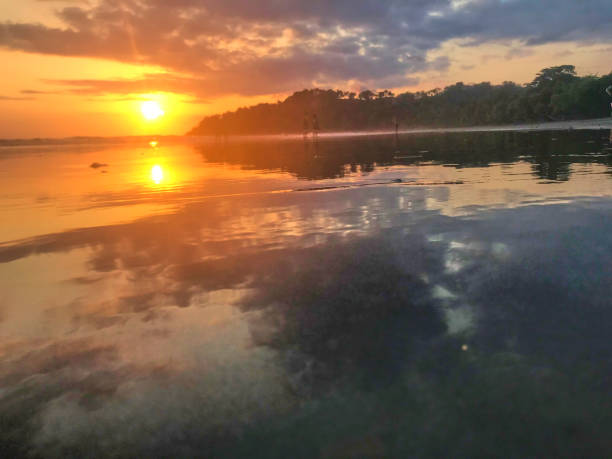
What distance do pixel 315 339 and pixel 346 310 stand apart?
3.20 feet

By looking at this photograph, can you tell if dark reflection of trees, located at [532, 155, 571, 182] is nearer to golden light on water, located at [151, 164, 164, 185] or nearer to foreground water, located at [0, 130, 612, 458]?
foreground water, located at [0, 130, 612, 458]

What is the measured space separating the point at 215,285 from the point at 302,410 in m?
3.84

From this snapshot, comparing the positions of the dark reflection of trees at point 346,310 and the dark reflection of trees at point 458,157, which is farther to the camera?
the dark reflection of trees at point 458,157

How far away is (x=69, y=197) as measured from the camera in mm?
19672

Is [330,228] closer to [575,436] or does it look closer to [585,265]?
[585,265]

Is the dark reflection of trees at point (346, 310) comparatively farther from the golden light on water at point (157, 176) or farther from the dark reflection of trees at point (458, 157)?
the golden light on water at point (157, 176)

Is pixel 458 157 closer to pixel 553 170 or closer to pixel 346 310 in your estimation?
pixel 553 170

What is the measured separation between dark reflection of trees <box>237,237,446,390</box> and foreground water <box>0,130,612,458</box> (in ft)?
0.11

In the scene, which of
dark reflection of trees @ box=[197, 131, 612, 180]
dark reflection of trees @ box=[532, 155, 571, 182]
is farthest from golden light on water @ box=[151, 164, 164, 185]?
dark reflection of trees @ box=[532, 155, 571, 182]

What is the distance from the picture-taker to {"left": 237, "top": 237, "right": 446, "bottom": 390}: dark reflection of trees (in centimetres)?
490

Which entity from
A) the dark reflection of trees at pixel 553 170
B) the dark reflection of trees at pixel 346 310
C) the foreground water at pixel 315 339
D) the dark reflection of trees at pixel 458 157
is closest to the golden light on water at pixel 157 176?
the dark reflection of trees at pixel 458 157

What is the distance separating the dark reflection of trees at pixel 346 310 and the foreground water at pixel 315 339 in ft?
0.11

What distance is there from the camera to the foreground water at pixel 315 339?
381cm

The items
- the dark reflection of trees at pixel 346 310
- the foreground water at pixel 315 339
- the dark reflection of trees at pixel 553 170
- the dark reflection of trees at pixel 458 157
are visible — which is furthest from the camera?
the dark reflection of trees at pixel 458 157
